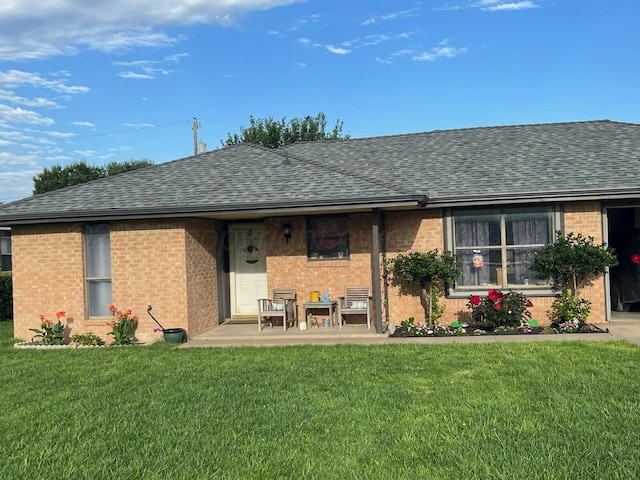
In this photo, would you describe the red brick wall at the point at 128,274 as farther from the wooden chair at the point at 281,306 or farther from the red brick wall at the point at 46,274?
the wooden chair at the point at 281,306

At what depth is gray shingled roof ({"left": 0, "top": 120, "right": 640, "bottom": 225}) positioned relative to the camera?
10.3m

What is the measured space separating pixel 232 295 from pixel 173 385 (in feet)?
20.2

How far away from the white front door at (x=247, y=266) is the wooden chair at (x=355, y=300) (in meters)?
2.50

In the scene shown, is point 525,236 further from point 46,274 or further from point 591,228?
point 46,274

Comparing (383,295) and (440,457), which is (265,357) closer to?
(383,295)

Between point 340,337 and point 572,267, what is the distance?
4469 mm

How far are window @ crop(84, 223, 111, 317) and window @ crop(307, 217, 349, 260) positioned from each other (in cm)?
409

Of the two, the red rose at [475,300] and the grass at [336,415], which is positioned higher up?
the red rose at [475,300]

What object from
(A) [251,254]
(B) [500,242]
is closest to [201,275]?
(A) [251,254]

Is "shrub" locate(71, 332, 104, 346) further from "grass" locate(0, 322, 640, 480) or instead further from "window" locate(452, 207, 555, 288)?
"window" locate(452, 207, 555, 288)

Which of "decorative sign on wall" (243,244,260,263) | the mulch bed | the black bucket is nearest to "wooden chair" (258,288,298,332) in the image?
"decorative sign on wall" (243,244,260,263)

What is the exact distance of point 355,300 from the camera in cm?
1132

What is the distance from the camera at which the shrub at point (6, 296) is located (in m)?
15.4

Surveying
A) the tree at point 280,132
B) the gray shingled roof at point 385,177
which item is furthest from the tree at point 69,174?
the gray shingled roof at point 385,177
